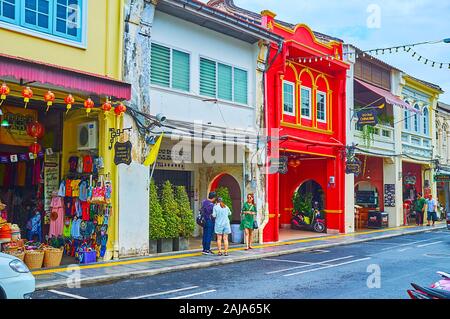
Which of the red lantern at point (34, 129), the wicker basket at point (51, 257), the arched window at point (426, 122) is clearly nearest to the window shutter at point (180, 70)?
the red lantern at point (34, 129)

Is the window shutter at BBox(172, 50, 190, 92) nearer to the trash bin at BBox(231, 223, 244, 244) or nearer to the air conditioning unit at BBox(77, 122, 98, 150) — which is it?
the air conditioning unit at BBox(77, 122, 98, 150)

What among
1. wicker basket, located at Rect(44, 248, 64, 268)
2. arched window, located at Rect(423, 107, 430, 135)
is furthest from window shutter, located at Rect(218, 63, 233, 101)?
arched window, located at Rect(423, 107, 430, 135)

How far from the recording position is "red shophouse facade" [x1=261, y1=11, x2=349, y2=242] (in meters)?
17.0

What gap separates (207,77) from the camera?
14836 millimetres

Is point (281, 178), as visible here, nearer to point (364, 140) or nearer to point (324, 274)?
point (364, 140)

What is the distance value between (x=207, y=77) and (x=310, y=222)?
9.70 m

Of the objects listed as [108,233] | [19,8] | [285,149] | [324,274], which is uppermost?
[19,8]

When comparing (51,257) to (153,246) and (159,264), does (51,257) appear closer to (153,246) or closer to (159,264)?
(159,264)

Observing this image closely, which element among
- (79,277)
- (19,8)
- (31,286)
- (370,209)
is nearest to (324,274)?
(79,277)

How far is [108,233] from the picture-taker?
11.8 meters

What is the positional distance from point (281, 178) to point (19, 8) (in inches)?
607

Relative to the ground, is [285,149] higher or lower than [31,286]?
higher

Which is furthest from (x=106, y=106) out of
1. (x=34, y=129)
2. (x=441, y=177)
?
(x=441, y=177)

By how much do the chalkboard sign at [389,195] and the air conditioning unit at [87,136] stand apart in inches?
677
